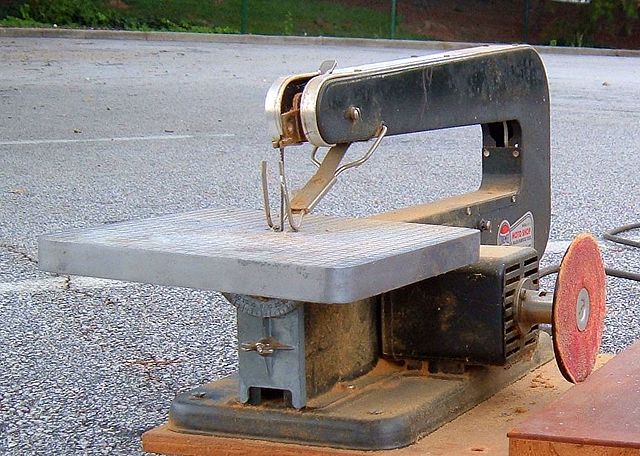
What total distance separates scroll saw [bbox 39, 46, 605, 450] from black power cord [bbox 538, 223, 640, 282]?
3.47ft

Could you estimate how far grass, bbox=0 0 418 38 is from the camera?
23828mm

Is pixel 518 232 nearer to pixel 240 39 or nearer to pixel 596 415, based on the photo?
pixel 596 415

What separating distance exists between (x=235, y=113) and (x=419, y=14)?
21.0 metres

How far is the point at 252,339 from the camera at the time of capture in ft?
6.10

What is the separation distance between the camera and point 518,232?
271 centimetres

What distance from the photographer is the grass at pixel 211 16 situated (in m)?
23.8

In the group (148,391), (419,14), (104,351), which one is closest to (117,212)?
(104,351)

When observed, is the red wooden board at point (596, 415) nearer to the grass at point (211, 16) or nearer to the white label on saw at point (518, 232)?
the white label on saw at point (518, 232)

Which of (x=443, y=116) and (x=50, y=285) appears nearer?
(x=443, y=116)

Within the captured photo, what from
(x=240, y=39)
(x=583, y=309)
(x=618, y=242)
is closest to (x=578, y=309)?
(x=583, y=309)

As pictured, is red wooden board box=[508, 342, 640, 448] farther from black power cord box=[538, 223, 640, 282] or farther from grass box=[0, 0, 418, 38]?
grass box=[0, 0, 418, 38]

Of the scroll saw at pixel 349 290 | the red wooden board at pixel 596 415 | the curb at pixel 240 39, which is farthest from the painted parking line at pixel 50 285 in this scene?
the curb at pixel 240 39

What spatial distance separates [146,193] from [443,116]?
3152 mm

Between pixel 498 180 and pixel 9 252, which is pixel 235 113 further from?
pixel 498 180
